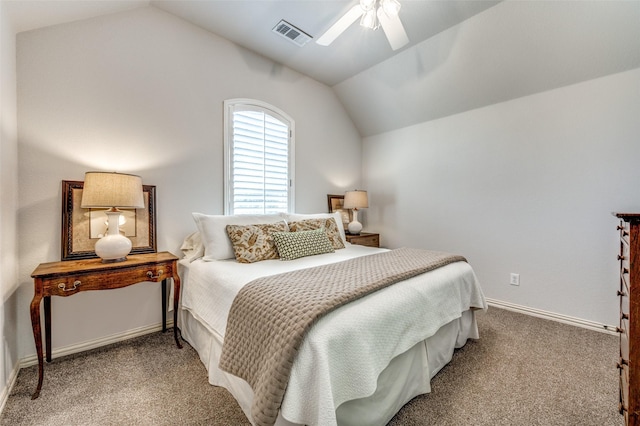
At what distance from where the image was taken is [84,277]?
182 centimetres

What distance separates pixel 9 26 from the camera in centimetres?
180

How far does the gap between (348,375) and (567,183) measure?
113 inches

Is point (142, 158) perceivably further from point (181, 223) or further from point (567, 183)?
point (567, 183)

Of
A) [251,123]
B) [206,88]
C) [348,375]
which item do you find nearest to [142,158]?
[206,88]

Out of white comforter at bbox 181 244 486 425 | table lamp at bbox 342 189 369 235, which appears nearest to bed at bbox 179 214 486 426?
white comforter at bbox 181 244 486 425

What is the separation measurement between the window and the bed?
60 centimetres

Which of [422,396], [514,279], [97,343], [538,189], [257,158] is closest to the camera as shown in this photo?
[422,396]

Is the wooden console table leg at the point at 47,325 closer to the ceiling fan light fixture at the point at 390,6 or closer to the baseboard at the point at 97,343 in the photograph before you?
the baseboard at the point at 97,343

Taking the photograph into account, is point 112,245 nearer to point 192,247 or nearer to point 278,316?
point 192,247

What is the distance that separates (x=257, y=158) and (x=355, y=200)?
145cm

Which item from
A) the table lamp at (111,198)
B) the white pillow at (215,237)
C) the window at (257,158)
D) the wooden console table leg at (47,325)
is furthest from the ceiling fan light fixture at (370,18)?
the wooden console table leg at (47,325)

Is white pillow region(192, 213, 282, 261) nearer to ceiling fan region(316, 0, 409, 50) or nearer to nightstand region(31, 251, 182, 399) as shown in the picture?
nightstand region(31, 251, 182, 399)

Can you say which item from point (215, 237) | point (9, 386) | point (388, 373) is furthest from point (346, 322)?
point (9, 386)

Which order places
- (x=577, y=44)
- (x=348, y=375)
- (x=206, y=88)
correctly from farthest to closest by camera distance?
(x=206, y=88)
(x=577, y=44)
(x=348, y=375)
